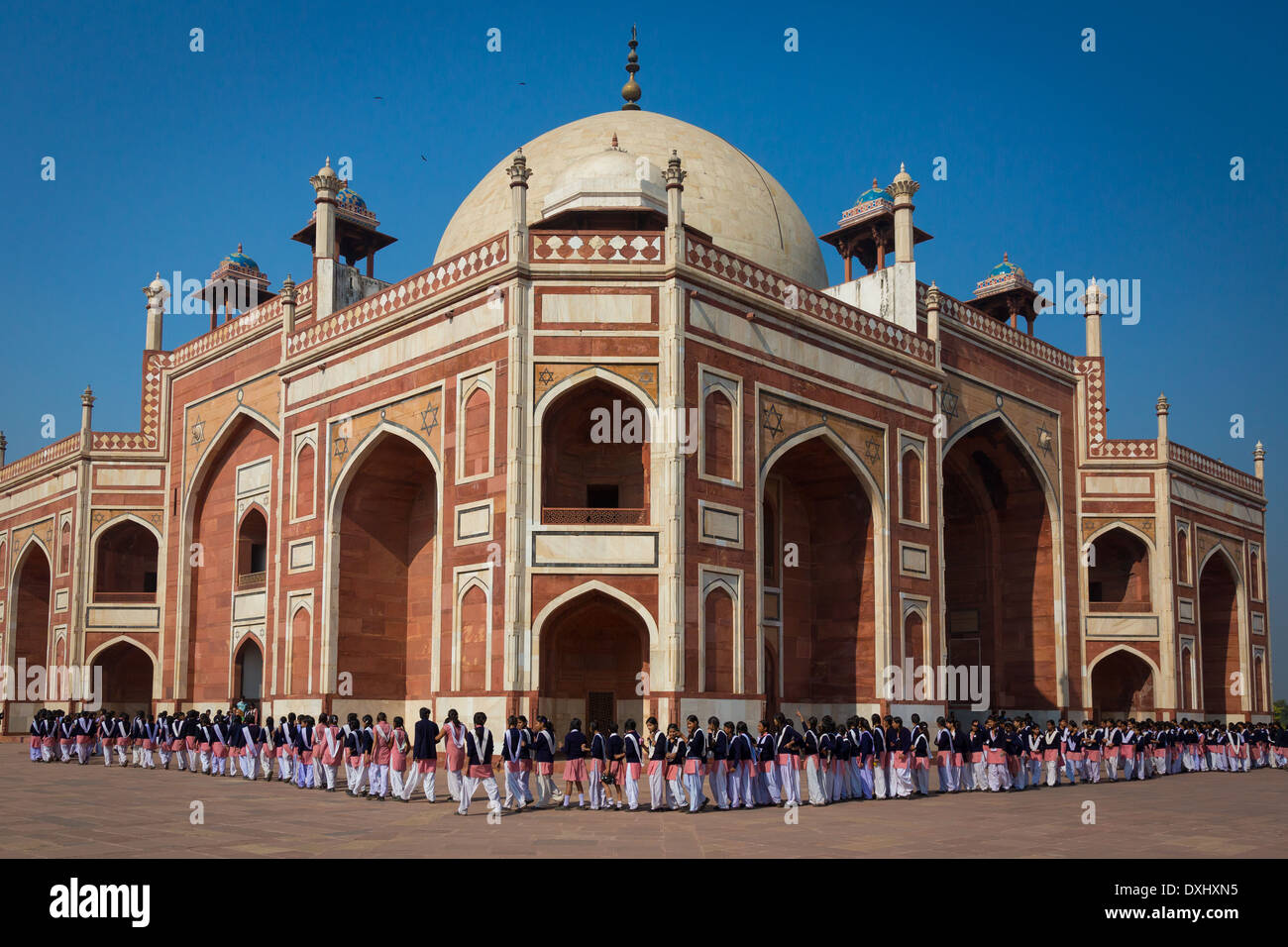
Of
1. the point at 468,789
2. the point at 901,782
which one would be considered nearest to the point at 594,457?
the point at 901,782

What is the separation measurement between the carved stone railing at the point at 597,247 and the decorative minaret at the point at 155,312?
17.7 metres

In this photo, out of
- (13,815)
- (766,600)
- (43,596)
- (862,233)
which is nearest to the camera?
(13,815)

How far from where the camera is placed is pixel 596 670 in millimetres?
22344

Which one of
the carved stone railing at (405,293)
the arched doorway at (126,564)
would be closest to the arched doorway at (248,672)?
the arched doorway at (126,564)

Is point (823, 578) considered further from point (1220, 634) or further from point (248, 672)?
point (1220, 634)

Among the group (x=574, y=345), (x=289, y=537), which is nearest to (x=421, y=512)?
(x=289, y=537)

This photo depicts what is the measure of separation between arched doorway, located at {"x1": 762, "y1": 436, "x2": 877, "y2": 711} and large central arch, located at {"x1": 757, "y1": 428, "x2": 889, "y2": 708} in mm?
20

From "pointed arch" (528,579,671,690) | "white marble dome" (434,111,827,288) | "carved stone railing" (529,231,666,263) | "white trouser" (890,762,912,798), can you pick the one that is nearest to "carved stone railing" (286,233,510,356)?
"carved stone railing" (529,231,666,263)

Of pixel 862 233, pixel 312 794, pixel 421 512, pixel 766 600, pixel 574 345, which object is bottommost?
pixel 312 794

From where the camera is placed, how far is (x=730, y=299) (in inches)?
861

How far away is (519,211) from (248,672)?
14067mm

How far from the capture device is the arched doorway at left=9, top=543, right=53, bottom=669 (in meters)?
36.4
